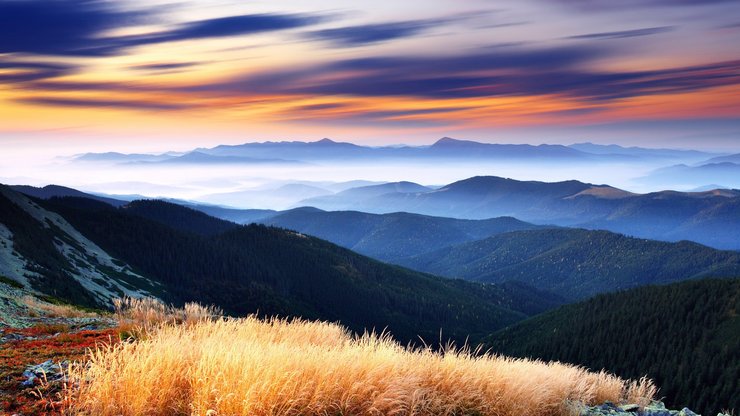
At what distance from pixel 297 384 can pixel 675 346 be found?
21274cm

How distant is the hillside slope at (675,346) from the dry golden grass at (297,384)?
578ft

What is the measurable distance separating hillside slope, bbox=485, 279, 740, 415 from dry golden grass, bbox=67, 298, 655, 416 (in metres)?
176

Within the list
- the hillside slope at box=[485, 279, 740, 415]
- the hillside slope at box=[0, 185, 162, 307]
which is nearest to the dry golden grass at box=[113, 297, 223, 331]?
the hillside slope at box=[0, 185, 162, 307]

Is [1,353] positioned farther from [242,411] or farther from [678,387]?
[678,387]

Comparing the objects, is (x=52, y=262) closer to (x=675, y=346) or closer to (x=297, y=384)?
(x=297, y=384)

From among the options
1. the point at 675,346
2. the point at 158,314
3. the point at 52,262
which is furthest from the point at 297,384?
the point at 675,346

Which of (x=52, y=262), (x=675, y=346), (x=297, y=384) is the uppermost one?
(x=297, y=384)

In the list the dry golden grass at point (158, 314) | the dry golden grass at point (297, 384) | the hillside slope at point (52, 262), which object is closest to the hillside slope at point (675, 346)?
the hillside slope at point (52, 262)

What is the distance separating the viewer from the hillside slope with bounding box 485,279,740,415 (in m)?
159

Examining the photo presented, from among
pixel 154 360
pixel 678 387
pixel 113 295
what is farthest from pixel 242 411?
pixel 678 387

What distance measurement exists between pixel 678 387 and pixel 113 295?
560 feet

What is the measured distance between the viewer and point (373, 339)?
36.6 feet

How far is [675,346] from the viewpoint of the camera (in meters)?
180

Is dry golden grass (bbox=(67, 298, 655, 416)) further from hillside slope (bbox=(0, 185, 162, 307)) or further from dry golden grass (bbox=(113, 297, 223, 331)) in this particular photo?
hillside slope (bbox=(0, 185, 162, 307))
